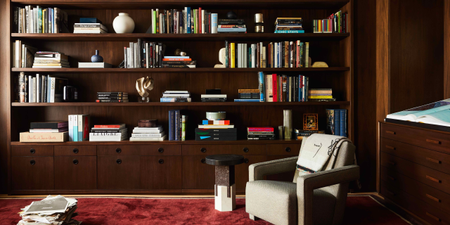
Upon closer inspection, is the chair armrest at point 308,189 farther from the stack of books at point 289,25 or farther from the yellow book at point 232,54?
the stack of books at point 289,25

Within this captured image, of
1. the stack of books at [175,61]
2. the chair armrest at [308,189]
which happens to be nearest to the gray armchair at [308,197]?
the chair armrest at [308,189]

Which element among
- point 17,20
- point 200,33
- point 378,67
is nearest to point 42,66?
point 17,20

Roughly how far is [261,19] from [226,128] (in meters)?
1.26

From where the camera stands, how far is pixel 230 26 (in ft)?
10.7

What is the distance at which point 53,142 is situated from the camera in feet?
10.7

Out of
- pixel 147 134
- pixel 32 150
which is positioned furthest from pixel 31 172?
pixel 147 134

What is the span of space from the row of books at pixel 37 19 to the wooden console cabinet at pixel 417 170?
3.55m

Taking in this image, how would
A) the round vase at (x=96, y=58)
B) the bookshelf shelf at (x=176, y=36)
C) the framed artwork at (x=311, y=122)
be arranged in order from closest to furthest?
the bookshelf shelf at (x=176, y=36)
the round vase at (x=96, y=58)
the framed artwork at (x=311, y=122)

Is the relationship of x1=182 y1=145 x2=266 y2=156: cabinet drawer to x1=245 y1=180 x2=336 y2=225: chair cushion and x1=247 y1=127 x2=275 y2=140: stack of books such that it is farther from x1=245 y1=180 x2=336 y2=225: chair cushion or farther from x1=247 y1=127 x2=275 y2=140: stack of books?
x1=245 y1=180 x2=336 y2=225: chair cushion

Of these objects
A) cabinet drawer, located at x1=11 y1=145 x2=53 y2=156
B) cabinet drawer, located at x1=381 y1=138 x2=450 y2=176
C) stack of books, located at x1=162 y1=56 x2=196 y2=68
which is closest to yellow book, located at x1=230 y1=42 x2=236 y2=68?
stack of books, located at x1=162 y1=56 x2=196 y2=68

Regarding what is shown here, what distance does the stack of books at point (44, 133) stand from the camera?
10.7 ft

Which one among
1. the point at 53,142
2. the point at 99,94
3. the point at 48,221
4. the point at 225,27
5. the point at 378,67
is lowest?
the point at 48,221

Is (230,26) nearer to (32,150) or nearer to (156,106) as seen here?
(156,106)

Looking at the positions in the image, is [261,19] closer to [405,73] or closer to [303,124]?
[303,124]
